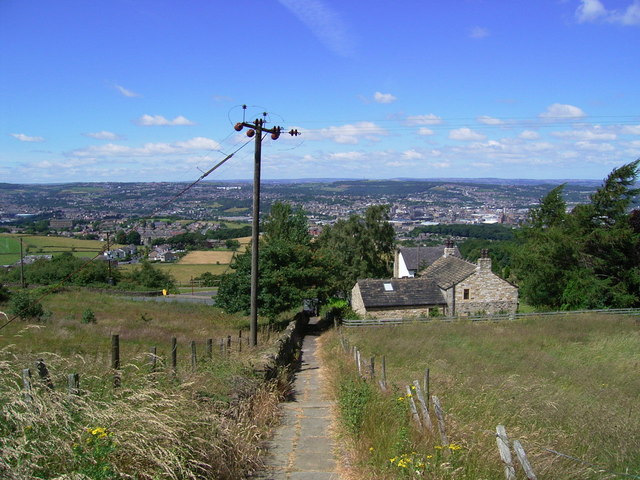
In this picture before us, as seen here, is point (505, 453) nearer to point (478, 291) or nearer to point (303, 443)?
point (303, 443)

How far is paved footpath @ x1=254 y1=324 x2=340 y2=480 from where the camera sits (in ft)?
22.2

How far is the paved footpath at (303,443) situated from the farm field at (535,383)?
1.56 m

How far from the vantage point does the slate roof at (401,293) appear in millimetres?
35281

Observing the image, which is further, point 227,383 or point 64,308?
point 64,308

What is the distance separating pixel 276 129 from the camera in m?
16.4

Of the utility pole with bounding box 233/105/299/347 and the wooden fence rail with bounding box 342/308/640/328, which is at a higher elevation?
the utility pole with bounding box 233/105/299/347

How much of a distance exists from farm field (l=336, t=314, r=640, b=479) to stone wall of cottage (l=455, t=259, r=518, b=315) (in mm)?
4317

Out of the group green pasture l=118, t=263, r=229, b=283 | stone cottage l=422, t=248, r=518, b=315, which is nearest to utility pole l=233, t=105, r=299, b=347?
stone cottage l=422, t=248, r=518, b=315

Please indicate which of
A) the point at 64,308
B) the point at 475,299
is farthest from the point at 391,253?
the point at 64,308

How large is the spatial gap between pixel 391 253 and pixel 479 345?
29222 millimetres

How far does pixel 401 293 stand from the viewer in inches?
1426

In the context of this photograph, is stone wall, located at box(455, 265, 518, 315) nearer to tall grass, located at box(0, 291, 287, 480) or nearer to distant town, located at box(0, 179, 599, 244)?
distant town, located at box(0, 179, 599, 244)

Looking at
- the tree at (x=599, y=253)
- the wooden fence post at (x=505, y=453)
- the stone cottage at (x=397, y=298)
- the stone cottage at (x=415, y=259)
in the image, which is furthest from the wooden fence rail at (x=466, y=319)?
the stone cottage at (x=415, y=259)

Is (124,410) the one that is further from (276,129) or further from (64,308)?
(64,308)
